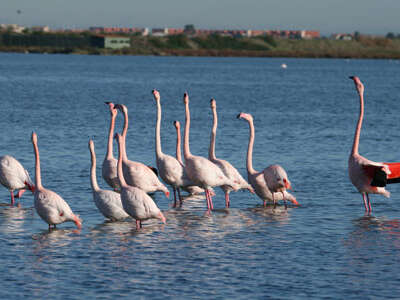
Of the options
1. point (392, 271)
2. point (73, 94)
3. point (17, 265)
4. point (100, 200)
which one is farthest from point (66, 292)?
point (73, 94)

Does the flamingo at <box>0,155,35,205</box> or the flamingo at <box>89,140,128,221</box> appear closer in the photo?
the flamingo at <box>89,140,128,221</box>

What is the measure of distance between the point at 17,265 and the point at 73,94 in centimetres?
5840

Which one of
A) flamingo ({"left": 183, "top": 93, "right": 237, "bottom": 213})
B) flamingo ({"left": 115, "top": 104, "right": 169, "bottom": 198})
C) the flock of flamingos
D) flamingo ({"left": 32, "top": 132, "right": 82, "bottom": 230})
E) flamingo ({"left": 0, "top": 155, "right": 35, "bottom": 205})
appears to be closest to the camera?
flamingo ({"left": 32, "top": 132, "right": 82, "bottom": 230})

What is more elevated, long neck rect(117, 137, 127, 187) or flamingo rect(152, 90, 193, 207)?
long neck rect(117, 137, 127, 187)

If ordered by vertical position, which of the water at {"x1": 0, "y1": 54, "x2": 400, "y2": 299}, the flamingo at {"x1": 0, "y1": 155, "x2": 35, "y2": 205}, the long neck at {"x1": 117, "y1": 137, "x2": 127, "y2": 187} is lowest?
the water at {"x1": 0, "y1": 54, "x2": 400, "y2": 299}

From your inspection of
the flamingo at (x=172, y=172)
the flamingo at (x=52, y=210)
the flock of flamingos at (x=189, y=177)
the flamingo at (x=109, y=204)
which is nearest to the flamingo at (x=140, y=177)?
the flock of flamingos at (x=189, y=177)

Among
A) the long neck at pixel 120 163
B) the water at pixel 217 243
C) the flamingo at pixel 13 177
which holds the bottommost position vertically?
the water at pixel 217 243

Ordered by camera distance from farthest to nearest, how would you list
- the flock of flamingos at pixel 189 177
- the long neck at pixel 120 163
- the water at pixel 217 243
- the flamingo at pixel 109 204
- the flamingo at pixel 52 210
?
the flock of flamingos at pixel 189 177 → the long neck at pixel 120 163 → the flamingo at pixel 109 204 → the flamingo at pixel 52 210 → the water at pixel 217 243

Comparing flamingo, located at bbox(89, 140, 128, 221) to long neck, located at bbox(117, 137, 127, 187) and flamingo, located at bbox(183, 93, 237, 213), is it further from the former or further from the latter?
flamingo, located at bbox(183, 93, 237, 213)

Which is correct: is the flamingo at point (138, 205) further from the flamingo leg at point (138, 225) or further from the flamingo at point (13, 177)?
the flamingo at point (13, 177)

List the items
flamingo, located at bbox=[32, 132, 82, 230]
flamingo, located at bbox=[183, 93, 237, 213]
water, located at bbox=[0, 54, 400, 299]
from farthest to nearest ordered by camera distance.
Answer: flamingo, located at bbox=[183, 93, 237, 213] → flamingo, located at bbox=[32, 132, 82, 230] → water, located at bbox=[0, 54, 400, 299]

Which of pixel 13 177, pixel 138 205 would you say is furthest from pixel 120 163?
pixel 13 177

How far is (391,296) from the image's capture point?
11445 millimetres

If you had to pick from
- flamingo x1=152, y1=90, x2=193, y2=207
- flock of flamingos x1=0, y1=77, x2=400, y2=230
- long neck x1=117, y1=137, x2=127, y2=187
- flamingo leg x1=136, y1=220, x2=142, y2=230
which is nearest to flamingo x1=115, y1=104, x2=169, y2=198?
flock of flamingos x1=0, y1=77, x2=400, y2=230
